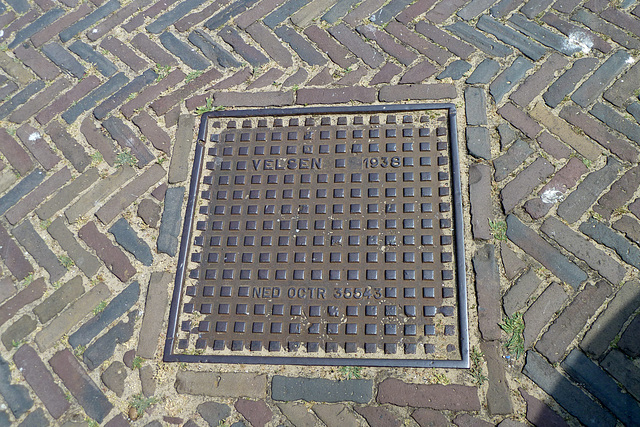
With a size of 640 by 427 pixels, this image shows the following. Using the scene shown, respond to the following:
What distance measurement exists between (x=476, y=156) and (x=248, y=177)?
4.81 feet

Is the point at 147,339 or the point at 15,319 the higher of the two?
the point at 147,339

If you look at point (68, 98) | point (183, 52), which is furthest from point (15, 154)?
point (183, 52)

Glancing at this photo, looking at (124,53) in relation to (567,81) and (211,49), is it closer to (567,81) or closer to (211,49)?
(211,49)

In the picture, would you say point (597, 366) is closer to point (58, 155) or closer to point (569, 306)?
point (569, 306)

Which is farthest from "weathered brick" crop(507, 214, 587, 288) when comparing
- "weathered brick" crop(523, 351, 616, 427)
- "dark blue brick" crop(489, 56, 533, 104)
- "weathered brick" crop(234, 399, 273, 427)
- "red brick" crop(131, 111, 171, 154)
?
"red brick" crop(131, 111, 171, 154)

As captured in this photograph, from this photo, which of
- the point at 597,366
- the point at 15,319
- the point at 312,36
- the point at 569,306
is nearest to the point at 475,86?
the point at 312,36

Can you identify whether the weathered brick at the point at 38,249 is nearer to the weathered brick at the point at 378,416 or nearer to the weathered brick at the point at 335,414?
the weathered brick at the point at 335,414

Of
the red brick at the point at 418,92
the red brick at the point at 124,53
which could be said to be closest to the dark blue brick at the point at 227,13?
the red brick at the point at 124,53

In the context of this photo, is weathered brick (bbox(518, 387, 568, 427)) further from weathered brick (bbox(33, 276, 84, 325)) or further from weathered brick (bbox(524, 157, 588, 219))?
weathered brick (bbox(33, 276, 84, 325))

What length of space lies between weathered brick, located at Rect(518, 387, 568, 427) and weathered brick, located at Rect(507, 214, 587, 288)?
672mm

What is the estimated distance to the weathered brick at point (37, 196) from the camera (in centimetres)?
323

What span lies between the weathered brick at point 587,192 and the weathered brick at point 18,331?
3.23 metres

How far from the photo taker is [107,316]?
9.46 ft

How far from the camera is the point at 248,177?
3.14 m
